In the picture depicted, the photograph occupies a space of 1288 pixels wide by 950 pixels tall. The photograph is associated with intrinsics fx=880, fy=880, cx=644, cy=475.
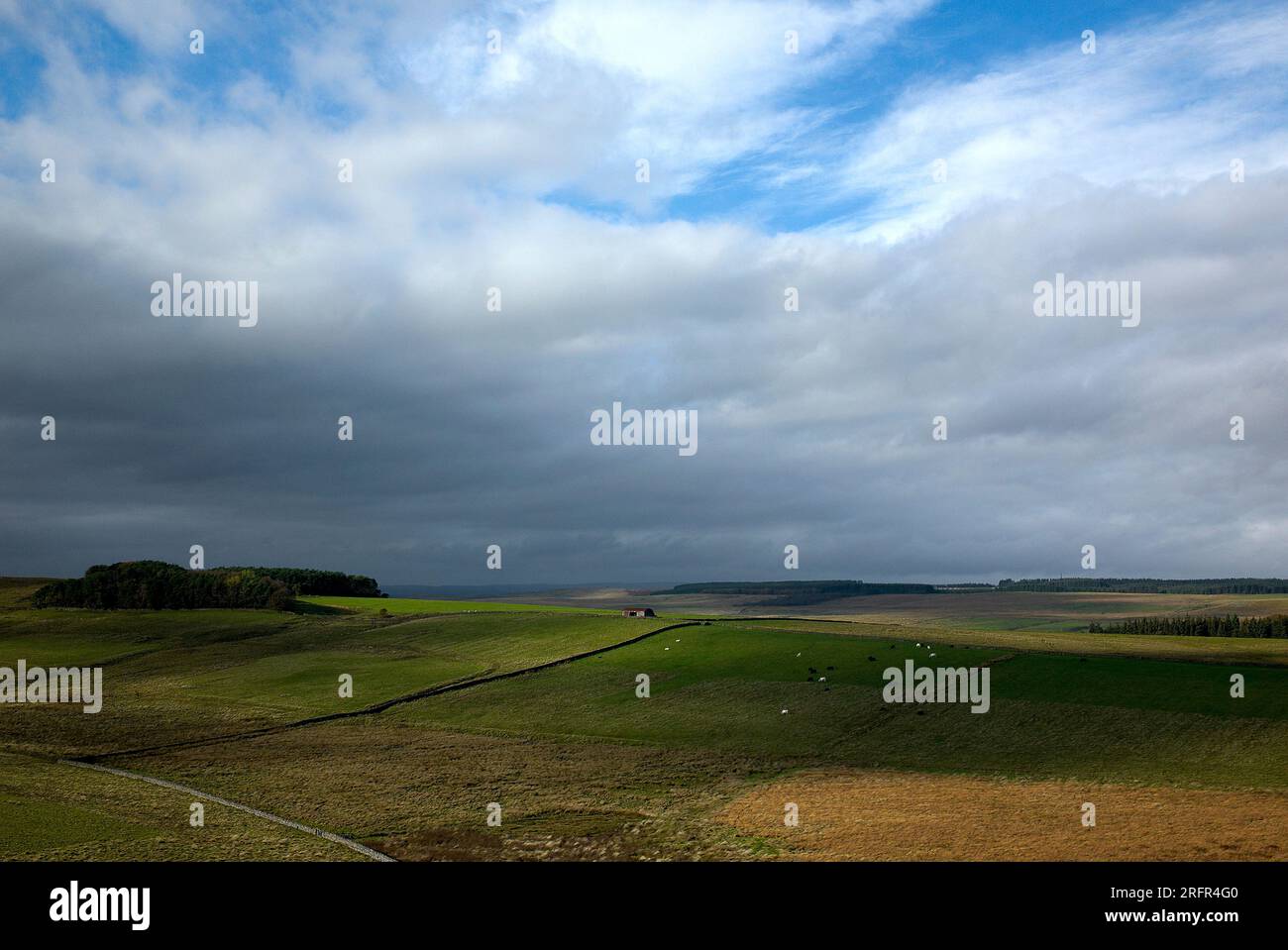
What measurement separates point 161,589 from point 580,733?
106 m

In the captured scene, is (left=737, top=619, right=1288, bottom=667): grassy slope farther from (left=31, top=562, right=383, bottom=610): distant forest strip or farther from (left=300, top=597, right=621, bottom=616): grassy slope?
(left=31, top=562, right=383, bottom=610): distant forest strip

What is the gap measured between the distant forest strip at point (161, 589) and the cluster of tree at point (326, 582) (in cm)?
2879

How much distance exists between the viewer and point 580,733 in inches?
2366

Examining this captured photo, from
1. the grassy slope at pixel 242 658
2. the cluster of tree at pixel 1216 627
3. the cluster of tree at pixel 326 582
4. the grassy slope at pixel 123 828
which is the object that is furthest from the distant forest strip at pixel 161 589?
the cluster of tree at pixel 1216 627

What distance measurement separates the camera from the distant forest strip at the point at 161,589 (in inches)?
5320

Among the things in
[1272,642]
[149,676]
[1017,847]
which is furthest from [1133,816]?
[149,676]

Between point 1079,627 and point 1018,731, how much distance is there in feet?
347

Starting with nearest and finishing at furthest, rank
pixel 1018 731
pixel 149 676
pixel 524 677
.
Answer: pixel 1018 731 → pixel 524 677 → pixel 149 676

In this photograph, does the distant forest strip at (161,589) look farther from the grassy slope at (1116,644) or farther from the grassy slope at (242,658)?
the grassy slope at (1116,644)
